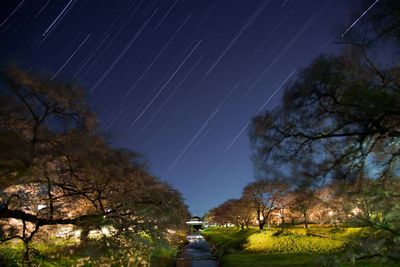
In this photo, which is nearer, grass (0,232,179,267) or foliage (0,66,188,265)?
foliage (0,66,188,265)

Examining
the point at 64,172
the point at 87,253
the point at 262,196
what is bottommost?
the point at 87,253

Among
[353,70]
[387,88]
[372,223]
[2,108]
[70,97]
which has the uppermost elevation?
[70,97]

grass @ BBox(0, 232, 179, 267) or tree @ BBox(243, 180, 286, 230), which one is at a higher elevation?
tree @ BBox(243, 180, 286, 230)

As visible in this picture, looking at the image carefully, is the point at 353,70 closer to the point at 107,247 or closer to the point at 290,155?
the point at 290,155

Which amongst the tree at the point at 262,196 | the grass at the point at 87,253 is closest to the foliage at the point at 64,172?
the grass at the point at 87,253

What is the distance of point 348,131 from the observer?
905 centimetres

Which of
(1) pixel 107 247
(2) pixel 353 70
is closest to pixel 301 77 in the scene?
(2) pixel 353 70

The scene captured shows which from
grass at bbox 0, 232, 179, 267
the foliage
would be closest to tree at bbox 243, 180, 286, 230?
grass at bbox 0, 232, 179, 267

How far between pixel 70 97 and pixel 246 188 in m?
61.5

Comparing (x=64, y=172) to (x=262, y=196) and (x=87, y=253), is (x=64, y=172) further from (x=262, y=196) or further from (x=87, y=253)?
(x=262, y=196)

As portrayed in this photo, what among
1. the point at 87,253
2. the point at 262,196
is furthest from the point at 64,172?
the point at 262,196

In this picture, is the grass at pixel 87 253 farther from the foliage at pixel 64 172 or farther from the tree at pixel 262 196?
the tree at pixel 262 196

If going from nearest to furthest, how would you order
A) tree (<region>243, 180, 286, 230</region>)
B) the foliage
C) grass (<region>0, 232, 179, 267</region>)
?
the foliage
grass (<region>0, 232, 179, 267</region>)
tree (<region>243, 180, 286, 230</region>)

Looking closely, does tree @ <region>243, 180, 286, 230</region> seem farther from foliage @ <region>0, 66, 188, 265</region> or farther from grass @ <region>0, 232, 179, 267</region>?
foliage @ <region>0, 66, 188, 265</region>
